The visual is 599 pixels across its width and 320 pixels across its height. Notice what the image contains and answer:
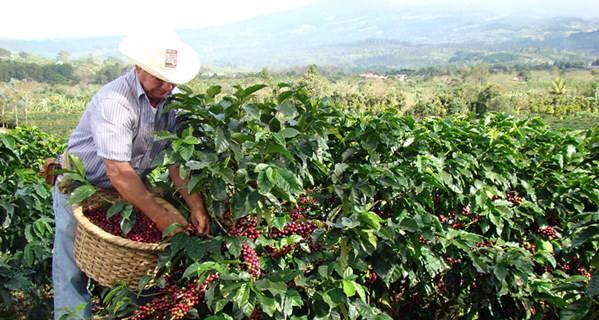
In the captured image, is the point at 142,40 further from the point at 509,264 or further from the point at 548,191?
the point at 548,191

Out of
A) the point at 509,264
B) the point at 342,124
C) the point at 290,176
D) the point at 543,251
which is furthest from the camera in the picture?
the point at 342,124

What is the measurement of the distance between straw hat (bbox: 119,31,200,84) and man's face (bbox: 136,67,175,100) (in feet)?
0.22

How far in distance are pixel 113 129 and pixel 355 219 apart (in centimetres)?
99

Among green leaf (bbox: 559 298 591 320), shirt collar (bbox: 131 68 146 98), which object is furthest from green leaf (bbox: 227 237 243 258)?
green leaf (bbox: 559 298 591 320)

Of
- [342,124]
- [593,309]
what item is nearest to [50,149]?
[342,124]

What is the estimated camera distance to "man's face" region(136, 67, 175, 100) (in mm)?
2184

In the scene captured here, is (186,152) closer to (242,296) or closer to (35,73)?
(242,296)

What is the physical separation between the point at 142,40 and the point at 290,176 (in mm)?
820

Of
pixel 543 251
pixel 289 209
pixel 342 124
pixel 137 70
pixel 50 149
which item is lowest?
pixel 50 149

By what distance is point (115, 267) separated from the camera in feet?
6.58

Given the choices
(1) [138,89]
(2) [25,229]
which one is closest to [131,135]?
(1) [138,89]

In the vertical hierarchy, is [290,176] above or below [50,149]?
above

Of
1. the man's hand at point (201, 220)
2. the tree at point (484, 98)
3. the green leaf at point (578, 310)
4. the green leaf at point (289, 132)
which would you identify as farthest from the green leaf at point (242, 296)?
the tree at point (484, 98)

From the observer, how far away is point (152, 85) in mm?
2191
